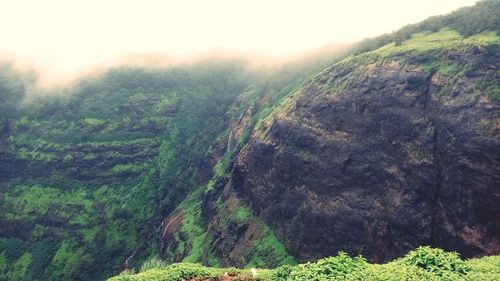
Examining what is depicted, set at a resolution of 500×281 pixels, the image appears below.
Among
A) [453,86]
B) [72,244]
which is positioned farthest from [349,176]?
[72,244]

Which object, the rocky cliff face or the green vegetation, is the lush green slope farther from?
the green vegetation

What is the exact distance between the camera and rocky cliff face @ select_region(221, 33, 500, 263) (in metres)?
67.1

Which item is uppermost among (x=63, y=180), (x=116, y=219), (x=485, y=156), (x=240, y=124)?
(x=485, y=156)

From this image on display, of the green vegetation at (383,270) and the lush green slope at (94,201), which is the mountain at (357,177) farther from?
the green vegetation at (383,270)

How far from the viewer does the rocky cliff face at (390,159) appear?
67.1 meters

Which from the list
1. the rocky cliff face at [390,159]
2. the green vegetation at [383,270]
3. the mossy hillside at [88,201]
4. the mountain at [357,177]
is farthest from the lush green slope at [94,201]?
the green vegetation at [383,270]

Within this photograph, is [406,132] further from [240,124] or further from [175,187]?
[175,187]

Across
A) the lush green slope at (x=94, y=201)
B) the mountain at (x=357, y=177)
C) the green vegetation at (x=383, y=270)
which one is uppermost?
the green vegetation at (x=383, y=270)

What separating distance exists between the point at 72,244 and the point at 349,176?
12689 centimetres

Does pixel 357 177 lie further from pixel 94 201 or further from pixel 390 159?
pixel 94 201

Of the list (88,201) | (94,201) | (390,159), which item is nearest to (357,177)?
(390,159)

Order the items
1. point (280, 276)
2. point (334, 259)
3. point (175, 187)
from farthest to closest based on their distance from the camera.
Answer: point (175, 187)
point (280, 276)
point (334, 259)

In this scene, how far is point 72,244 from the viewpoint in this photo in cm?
16912

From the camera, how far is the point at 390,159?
8069 centimetres
